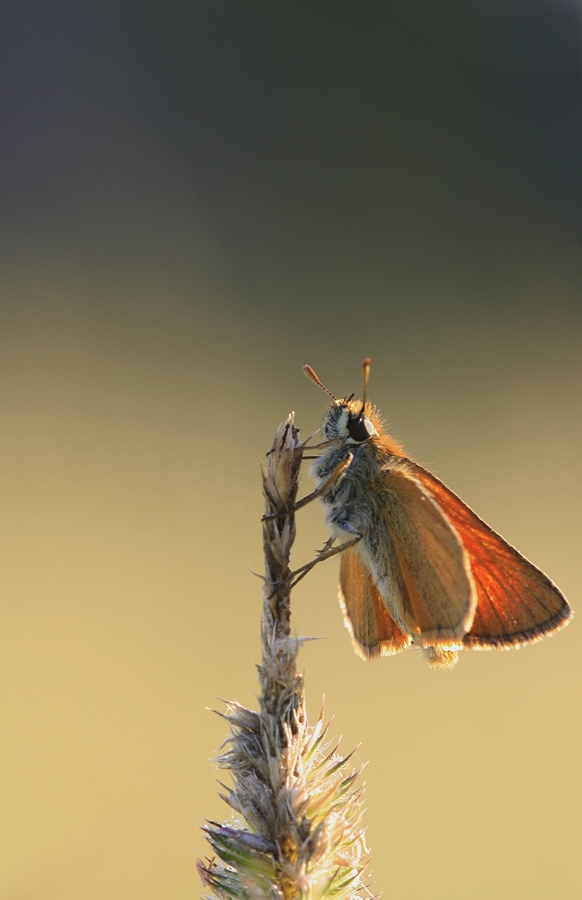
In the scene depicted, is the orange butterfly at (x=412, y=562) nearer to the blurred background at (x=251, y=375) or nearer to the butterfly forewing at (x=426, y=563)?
the butterfly forewing at (x=426, y=563)

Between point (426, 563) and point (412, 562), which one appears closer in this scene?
point (426, 563)

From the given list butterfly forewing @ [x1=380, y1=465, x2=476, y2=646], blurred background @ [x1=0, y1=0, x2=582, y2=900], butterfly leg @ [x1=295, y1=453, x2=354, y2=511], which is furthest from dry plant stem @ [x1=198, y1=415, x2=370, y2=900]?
blurred background @ [x1=0, y1=0, x2=582, y2=900]

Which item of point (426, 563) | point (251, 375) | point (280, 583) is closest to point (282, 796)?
point (280, 583)

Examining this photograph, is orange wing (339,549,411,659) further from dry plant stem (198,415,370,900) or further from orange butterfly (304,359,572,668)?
dry plant stem (198,415,370,900)

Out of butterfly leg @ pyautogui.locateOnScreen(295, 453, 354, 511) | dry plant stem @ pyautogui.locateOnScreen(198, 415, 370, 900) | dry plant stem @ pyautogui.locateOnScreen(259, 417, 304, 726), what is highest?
butterfly leg @ pyautogui.locateOnScreen(295, 453, 354, 511)

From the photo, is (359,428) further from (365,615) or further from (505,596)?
(505,596)

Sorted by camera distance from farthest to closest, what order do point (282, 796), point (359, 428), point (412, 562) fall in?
point (359, 428) < point (412, 562) < point (282, 796)

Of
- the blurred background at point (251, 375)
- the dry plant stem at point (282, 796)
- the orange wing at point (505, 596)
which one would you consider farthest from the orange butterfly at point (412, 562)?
the blurred background at point (251, 375)

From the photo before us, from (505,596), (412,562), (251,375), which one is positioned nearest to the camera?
(505,596)
